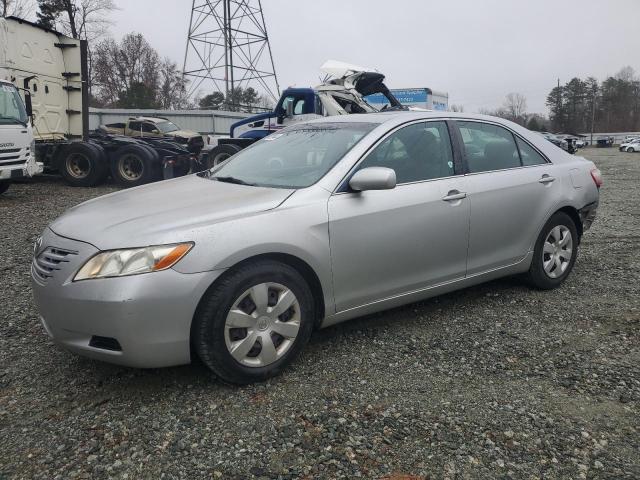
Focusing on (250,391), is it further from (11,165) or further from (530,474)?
(11,165)

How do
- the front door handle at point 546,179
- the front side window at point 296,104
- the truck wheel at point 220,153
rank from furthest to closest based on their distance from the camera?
the truck wheel at point 220,153 → the front side window at point 296,104 → the front door handle at point 546,179

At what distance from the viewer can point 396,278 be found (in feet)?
11.3

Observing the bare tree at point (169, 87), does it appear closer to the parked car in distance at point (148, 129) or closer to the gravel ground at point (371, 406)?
the parked car in distance at point (148, 129)

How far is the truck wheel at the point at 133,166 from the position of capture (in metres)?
12.4

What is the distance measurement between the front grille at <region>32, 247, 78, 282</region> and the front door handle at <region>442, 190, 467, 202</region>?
235 cm

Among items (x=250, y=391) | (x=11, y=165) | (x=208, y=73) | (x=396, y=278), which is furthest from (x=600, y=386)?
(x=208, y=73)

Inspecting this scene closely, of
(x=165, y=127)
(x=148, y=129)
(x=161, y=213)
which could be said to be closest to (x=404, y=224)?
(x=161, y=213)

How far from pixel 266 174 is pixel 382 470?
6.80 feet

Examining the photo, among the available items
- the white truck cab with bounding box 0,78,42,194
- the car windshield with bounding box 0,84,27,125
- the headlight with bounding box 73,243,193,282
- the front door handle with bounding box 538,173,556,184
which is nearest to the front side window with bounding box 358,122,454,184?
the front door handle with bounding box 538,173,556,184

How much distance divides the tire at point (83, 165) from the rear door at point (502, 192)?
10486 millimetres

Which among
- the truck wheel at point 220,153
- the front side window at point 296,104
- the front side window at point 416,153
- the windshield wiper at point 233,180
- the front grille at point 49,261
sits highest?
the front side window at point 296,104

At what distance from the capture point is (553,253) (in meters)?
4.52

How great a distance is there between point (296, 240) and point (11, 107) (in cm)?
901

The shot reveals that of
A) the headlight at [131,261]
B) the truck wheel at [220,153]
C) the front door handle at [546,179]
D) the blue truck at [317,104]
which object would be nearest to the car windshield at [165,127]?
the blue truck at [317,104]
